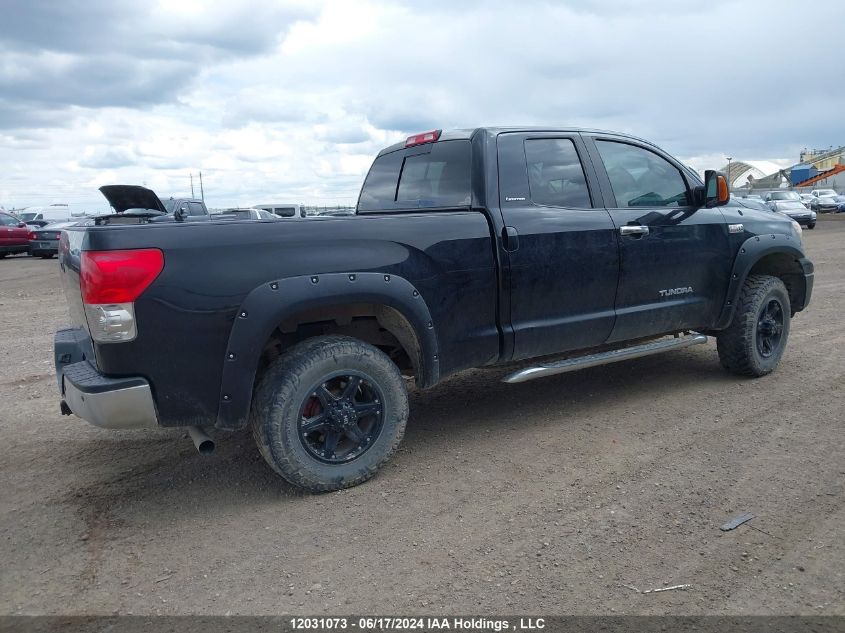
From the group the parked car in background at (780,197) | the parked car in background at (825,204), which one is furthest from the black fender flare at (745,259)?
the parked car in background at (825,204)

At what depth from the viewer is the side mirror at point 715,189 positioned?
5027 mm

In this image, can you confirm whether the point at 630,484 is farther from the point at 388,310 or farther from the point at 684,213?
the point at 684,213

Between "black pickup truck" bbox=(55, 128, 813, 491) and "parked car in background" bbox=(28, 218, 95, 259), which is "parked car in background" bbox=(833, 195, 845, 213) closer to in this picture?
"parked car in background" bbox=(28, 218, 95, 259)

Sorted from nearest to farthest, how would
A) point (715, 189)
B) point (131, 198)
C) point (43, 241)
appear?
point (715, 189) < point (131, 198) < point (43, 241)

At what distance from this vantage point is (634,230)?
4.68 meters

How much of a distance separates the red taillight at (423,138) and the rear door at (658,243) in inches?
41.0

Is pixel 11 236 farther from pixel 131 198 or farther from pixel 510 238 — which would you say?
pixel 510 238

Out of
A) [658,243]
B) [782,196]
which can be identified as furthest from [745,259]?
[782,196]

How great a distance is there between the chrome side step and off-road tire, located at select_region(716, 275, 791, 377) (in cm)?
38

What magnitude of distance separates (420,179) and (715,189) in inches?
84.8

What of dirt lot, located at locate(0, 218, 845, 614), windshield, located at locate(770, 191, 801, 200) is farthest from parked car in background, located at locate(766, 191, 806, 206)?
dirt lot, located at locate(0, 218, 845, 614)

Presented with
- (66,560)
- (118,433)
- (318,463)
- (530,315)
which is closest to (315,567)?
(318,463)

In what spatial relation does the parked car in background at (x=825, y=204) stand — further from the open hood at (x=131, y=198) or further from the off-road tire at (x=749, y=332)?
the open hood at (x=131, y=198)

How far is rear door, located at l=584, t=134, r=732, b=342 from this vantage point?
4.73m
